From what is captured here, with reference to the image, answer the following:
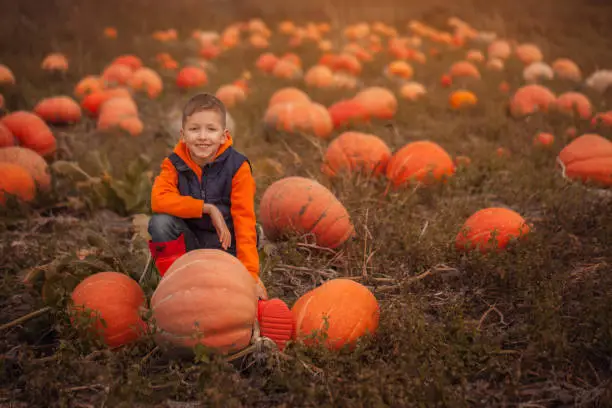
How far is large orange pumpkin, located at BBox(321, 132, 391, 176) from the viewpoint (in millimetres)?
4613

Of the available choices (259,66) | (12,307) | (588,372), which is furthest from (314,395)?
(259,66)

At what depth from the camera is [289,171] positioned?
16.1 ft

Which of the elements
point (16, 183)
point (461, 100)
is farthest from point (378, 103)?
point (16, 183)

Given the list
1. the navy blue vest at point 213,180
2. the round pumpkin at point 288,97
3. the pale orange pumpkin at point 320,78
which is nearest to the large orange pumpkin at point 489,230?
the navy blue vest at point 213,180

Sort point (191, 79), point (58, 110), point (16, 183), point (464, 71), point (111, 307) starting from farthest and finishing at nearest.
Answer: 1. point (464, 71)
2. point (191, 79)
3. point (58, 110)
4. point (16, 183)
5. point (111, 307)

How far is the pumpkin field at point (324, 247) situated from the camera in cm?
245

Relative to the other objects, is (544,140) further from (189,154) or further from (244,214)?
(189,154)

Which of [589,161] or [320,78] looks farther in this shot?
[320,78]

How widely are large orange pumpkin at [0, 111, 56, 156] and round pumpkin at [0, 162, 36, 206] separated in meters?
0.92

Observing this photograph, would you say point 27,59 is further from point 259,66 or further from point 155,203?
point 155,203

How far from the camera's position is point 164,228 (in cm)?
292

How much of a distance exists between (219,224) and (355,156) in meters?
2.00

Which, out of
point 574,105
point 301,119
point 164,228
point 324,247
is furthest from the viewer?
point 574,105

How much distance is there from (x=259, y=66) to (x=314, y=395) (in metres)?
7.55
